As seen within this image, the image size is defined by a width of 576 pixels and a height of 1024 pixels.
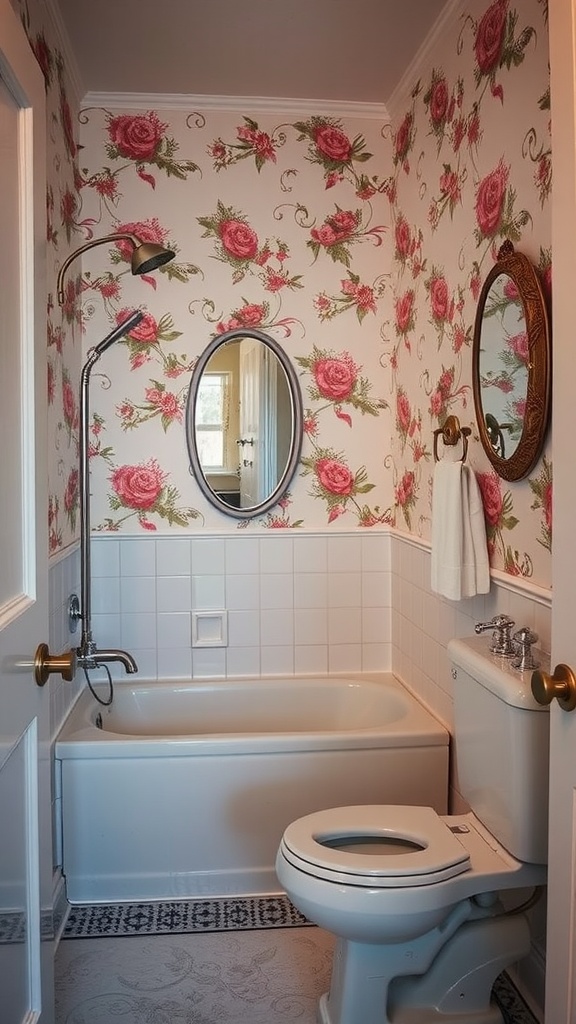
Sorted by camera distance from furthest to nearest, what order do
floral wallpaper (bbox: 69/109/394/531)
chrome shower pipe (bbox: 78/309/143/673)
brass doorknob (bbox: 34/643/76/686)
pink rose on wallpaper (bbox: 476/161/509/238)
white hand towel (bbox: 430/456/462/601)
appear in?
floral wallpaper (bbox: 69/109/394/531)
chrome shower pipe (bbox: 78/309/143/673)
white hand towel (bbox: 430/456/462/601)
pink rose on wallpaper (bbox: 476/161/509/238)
brass doorknob (bbox: 34/643/76/686)

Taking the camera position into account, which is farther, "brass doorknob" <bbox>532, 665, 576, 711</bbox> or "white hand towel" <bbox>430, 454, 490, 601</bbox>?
"white hand towel" <bbox>430, 454, 490, 601</bbox>

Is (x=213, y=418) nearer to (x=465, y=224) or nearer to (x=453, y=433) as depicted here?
(x=453, y=433)

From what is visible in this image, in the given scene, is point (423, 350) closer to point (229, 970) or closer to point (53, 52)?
point (53, 52)

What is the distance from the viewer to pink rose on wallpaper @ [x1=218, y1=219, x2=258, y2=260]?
2.88m

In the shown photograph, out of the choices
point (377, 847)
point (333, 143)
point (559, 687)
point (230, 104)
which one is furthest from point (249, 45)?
point (377, 847)

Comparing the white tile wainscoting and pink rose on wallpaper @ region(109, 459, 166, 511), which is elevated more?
pink rose on wallpaper @ region(109, 459, 166, 511)

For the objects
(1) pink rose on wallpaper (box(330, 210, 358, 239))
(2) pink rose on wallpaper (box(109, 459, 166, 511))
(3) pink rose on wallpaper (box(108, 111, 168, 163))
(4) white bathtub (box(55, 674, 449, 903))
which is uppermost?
(3) pink rose on wallpaper (box(108, 111, 168, 163))

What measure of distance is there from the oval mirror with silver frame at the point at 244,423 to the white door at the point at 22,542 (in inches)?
62.1

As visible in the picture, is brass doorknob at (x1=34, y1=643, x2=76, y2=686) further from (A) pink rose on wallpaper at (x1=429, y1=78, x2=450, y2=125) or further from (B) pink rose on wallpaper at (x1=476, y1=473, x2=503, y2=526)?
(A) pink rose on wallpaper at (x1=429, y1=78, x2=450, y2=125)

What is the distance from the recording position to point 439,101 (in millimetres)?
2395

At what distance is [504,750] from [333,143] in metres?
2.29

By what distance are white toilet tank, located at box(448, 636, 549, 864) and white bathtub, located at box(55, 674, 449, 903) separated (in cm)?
53

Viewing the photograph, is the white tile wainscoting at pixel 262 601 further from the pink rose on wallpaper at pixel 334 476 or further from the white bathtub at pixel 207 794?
the white bathtub at pixel 207 794

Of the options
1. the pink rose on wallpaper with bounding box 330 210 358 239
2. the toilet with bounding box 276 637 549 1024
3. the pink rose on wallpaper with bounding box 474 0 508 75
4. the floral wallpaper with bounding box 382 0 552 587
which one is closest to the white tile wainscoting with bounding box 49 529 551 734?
the floral wallpaper with bounding box 382 0 552 587
